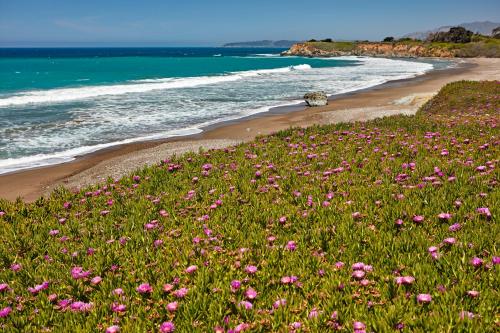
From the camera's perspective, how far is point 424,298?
3.43m

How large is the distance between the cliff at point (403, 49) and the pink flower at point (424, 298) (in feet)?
421

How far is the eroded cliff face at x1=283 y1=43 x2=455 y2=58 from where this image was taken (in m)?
135

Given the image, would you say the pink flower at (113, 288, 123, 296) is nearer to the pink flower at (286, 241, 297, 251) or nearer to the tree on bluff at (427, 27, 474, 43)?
the pink flower at (286, 241, 297, 251)

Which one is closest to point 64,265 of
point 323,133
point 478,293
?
point 478,293

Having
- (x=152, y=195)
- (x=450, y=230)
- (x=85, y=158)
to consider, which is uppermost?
(x=450, y=230)

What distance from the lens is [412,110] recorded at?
26.1m

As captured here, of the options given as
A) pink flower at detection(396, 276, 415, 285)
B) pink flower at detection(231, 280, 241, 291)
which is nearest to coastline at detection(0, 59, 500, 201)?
pink flower at detection(231, 280, 241, 291)

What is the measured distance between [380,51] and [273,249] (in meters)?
172

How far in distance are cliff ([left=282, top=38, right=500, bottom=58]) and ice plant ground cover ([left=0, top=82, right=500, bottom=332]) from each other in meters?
125

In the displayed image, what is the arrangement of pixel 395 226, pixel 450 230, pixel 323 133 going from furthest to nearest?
pixel 323 133 < pixel 395 226 < pixel 450 230

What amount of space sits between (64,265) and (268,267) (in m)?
2.40

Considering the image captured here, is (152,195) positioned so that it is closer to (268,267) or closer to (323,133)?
(268,267)

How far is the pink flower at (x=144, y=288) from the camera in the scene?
4.05 m

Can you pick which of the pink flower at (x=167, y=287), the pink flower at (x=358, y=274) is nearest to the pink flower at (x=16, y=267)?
the pink flower at (x=167, y=287)
